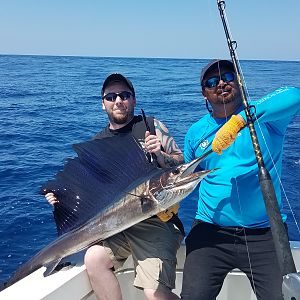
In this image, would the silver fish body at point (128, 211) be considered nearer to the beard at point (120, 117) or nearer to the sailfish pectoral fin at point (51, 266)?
the sailfish pectoral fin at point (51, 266)

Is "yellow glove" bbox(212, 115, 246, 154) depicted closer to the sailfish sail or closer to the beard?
the sailfish sail

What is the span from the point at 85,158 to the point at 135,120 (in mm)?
491

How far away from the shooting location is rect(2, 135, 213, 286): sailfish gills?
2.00m

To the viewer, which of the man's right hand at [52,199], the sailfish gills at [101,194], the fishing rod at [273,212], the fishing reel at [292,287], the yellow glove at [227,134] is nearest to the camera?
the fishing reel at [292,287]

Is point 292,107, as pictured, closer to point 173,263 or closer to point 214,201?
point 214,201

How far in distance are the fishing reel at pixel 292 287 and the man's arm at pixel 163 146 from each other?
99 centimetres

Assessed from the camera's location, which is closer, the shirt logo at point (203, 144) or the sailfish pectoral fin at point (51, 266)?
the sailfish pectoral fin at point (51, 266)

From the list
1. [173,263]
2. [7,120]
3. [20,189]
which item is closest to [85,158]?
[173,263]

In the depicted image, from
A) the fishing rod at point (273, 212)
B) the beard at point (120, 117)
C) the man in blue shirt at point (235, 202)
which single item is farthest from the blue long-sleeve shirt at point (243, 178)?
the beard at point (120, 117)

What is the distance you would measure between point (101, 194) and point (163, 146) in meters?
0.46

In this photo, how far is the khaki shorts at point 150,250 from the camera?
6.65ft

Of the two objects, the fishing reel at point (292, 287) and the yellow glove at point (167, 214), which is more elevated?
the yellow glove at point (167, 214)

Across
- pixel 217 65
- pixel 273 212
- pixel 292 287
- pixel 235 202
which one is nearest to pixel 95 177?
pixel 235 202

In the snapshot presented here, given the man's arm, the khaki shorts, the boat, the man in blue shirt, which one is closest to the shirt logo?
the man in blue shirt
